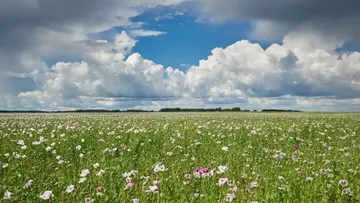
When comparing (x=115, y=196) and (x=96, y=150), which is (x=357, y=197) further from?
(x=96, y=150)

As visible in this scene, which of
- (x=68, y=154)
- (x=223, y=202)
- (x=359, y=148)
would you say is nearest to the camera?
(x=223, y=202)

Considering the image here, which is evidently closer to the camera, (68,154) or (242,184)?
(242,184)

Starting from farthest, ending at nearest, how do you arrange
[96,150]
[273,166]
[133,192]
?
1. [96,150]
2. [273,166]
3. [133,192]

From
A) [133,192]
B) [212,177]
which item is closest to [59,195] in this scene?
[133,192]

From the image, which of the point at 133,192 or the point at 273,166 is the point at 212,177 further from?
the point at 273,166

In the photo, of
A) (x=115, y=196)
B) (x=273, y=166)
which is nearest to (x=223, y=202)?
(x=115, y=196)

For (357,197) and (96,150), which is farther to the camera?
(96,150)

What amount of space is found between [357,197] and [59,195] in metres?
5.35

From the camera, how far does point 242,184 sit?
25.2ft

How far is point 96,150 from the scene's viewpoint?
11.6 m

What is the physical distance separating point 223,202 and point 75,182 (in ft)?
11.0

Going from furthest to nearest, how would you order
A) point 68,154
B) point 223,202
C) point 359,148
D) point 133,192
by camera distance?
point 359,148, point 68,154, point 133,192, point 223,202

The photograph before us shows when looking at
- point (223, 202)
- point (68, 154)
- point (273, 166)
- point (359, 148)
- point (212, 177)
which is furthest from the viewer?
point (359, 148)

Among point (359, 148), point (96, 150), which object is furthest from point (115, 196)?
point (359, 148)
